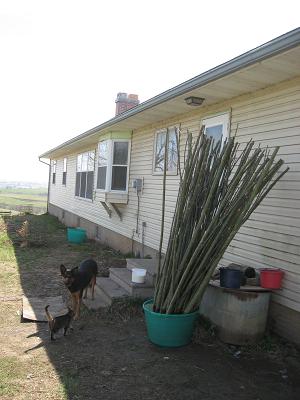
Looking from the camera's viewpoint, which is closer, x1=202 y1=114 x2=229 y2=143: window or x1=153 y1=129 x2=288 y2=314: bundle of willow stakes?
x1=153 y1=129 x2=288 y2=314: bundle of willow stakes

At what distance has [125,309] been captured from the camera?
6.06 metres

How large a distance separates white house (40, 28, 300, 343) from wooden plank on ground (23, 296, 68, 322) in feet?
8.55

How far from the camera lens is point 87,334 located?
5.31 meters

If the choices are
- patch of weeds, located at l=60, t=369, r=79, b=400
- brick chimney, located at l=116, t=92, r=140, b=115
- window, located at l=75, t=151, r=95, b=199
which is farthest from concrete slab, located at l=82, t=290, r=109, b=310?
brick chimney, located at l=116, t=92, r=140, b=115

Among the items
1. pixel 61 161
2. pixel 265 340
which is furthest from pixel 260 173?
pixel 61 161

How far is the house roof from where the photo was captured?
4332 mm

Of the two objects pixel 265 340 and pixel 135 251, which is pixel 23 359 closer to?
pixel 265 340

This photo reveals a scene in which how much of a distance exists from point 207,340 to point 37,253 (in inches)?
279

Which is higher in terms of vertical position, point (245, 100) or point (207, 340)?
point (245, 100)

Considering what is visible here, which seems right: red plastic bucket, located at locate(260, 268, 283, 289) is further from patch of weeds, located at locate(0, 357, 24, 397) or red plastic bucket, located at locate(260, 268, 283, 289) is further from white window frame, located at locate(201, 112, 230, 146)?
patch of weeds, located at locate(0, 357, 24, 397)

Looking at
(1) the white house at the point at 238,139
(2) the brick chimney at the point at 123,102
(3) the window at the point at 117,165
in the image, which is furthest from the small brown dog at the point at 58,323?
(2) the brick chimney at the point at 123,102

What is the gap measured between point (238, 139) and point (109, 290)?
308 centimetres

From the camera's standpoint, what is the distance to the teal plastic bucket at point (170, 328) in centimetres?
→ 474

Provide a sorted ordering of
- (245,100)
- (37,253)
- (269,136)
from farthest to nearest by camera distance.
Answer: (37,253) < (245,100) < (269,136)
